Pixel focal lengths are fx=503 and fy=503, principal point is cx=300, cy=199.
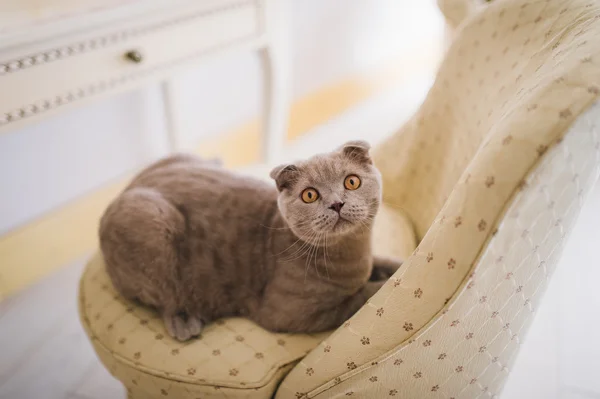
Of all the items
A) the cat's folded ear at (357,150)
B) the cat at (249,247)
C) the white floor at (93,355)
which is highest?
the cat's folded ear at (357,150)

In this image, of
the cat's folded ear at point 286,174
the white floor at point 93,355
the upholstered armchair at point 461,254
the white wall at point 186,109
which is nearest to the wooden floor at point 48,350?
the white floor at point 93,355

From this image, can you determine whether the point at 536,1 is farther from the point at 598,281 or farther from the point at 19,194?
the point at 19,194

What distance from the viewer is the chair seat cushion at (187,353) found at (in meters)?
0.84

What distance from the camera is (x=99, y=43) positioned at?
1076 millimetres

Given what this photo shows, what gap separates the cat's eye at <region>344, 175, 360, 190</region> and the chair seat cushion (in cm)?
29

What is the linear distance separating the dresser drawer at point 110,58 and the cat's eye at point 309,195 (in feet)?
1.94

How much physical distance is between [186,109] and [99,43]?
2.89 feet

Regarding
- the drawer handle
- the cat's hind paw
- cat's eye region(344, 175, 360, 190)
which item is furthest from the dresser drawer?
cat's eye region(344, 175, 360, 190)

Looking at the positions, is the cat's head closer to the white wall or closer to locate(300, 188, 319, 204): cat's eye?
locate(300, 188, 319, 204): cat's eye

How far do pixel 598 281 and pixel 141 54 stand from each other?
1500 millimetres

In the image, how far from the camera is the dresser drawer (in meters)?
0.99

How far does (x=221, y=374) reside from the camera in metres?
0.84

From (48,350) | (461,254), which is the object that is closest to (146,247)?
(461,254)

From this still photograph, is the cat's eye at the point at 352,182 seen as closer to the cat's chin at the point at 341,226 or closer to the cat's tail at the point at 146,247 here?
the cat's chin at the point at 341,226
